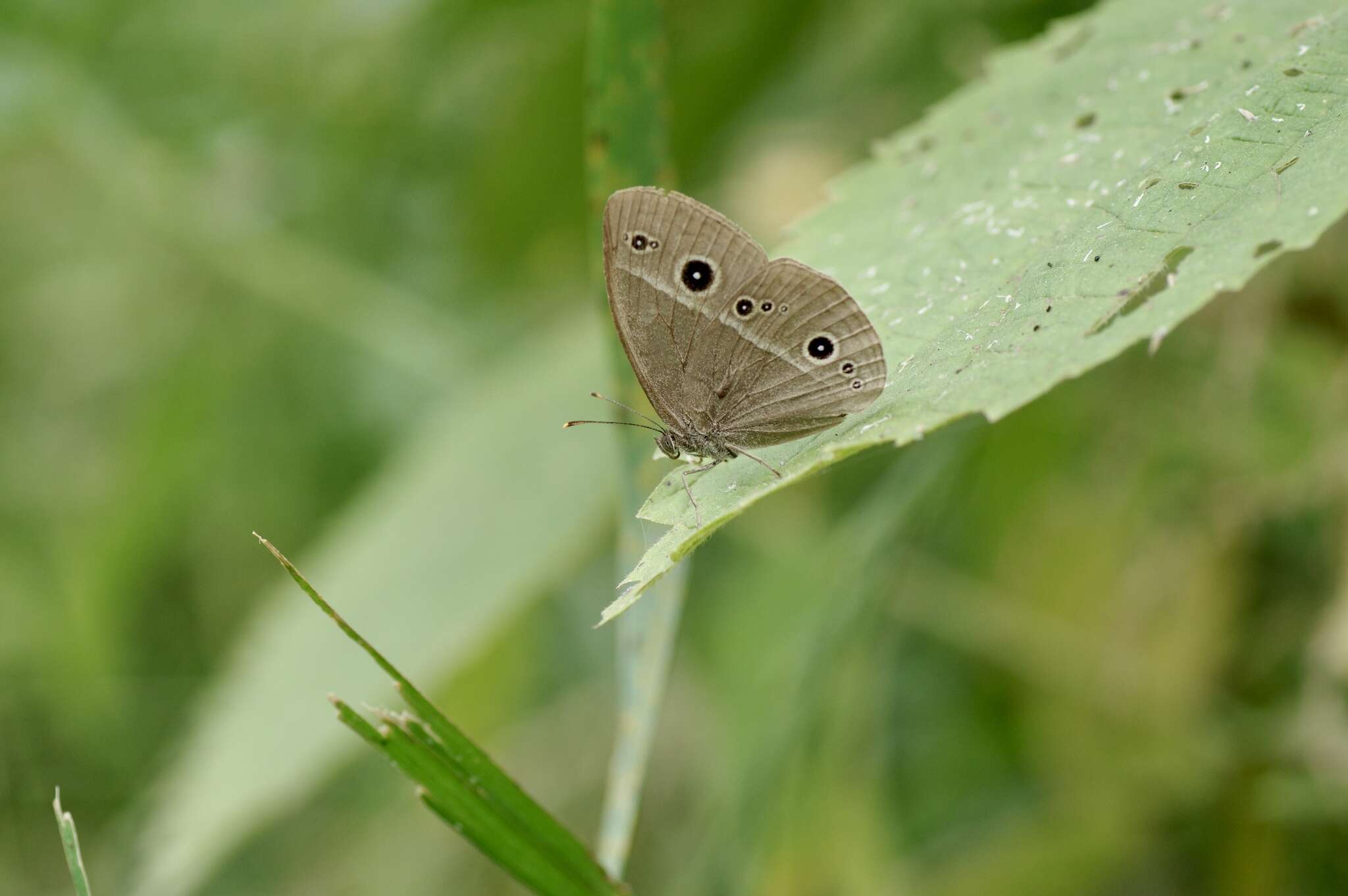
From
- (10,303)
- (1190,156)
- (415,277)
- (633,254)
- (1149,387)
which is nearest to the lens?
(1190,156)

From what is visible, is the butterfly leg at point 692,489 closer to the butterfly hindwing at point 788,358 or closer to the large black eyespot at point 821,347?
the butterfly hindwing at point 788,358

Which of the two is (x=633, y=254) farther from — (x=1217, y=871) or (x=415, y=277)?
(x=415, y=277)

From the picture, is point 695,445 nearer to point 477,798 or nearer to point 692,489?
point 692,489

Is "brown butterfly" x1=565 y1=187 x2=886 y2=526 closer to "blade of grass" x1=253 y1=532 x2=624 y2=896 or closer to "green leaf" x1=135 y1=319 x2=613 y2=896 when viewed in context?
"blade of grass" x1=253 y1=532 x2=624 y2=896

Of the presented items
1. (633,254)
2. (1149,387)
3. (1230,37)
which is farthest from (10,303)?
(1230,37)

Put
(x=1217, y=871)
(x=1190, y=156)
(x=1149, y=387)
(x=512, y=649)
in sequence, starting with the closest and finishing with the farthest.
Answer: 1. (x=1190, y=156)
2. (x=1217, y=871)
3. (x=1149, y=387)
4. (x=512, y=649)

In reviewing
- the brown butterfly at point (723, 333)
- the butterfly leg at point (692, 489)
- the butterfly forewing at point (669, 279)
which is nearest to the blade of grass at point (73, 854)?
the butterfly leg at point (692, 489)

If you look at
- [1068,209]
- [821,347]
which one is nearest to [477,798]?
[821,347]

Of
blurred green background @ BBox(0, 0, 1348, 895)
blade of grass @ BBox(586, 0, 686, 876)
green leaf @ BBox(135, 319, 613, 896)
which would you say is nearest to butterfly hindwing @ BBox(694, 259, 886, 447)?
blade of grass @ BBox(586, 0, 686, 876)
